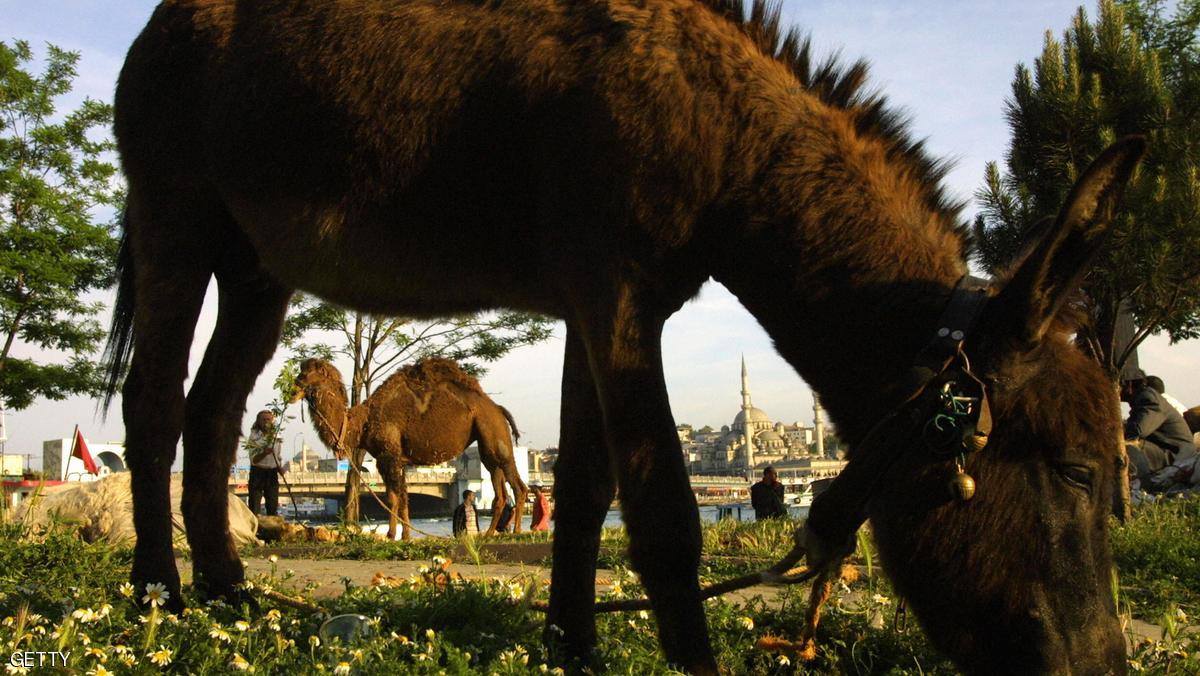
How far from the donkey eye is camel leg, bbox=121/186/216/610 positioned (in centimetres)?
287

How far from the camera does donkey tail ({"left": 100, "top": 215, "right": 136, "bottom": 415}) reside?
4.35 metres

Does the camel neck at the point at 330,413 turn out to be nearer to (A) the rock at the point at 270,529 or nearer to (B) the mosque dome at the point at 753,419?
(A) the rock at the point at 270,529

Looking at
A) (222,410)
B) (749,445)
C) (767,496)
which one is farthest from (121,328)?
(749,445)

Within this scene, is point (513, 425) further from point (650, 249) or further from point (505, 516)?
point (650, 249)

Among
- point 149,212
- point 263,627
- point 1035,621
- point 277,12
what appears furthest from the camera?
point 149,212

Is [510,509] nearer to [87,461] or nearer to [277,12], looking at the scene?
[87,461]

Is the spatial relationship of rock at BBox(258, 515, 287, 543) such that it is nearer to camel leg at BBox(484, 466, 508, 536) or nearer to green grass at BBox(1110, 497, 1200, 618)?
camel leg at BBox(484, 466, 508, 536)

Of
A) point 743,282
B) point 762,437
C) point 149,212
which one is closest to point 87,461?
point 149,212

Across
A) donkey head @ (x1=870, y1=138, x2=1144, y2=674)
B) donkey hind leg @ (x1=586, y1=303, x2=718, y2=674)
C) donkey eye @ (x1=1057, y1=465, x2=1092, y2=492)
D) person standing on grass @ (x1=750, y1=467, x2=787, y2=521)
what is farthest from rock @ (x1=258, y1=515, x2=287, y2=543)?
donkey eye @ (x1=1057, y1=465, x2=1092, y2=492)

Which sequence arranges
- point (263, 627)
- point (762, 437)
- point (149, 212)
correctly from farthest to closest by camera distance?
A: point (762, 437) → point (149, 212) → point (263, 627)

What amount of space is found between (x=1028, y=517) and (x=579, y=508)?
4.51 feet

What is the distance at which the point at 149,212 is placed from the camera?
12.8 ft

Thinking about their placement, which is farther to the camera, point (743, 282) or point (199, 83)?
point (199, 83)

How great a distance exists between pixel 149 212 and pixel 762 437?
173852mm
